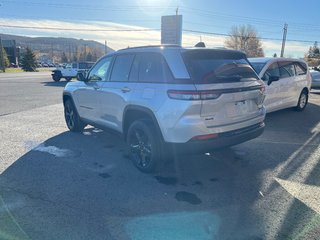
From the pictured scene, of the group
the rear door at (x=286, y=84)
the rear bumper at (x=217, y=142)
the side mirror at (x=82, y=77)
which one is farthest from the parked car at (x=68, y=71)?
the rear bumper at (x=217, y=142)

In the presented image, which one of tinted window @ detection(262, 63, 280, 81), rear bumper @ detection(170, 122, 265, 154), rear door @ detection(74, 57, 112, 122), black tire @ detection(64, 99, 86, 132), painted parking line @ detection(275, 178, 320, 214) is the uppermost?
tinted window @ detection(262, 63, 280, 81)

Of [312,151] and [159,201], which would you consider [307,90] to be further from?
[159,201]

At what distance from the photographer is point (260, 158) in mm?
4898

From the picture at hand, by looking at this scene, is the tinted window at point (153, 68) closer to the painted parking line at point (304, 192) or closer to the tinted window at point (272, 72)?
the painted parking line at point (304, 192)

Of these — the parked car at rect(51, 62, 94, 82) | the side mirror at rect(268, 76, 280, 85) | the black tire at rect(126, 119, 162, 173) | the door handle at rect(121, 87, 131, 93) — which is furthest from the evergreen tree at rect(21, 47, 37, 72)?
the black tire at rect(126, 119, 162, 173)

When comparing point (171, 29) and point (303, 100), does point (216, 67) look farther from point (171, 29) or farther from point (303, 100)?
point (171, 29)

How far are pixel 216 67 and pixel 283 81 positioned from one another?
465cm

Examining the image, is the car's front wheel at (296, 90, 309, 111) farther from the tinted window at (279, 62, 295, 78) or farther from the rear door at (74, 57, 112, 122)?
the rear door at (74, 57, 112, 122)

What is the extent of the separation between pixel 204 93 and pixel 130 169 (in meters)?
1.75

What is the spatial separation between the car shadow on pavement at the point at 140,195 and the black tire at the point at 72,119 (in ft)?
3.37

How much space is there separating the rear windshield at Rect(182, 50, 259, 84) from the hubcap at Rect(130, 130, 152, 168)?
1.24 meters

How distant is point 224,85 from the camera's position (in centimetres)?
374

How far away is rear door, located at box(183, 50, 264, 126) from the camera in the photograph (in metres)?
3.62

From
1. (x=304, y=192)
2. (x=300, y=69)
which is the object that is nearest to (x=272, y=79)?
(x=300, y=69)
